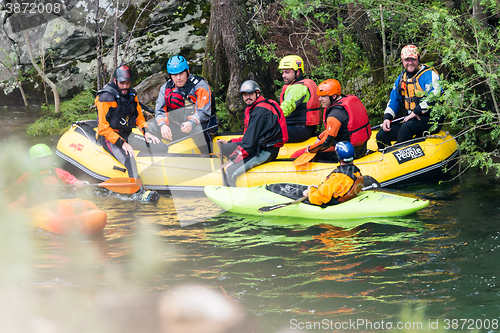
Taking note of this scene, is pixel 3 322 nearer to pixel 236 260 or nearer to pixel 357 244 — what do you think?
pixel 236 260

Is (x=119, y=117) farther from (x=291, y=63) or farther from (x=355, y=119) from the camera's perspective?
(x=355, y=119)

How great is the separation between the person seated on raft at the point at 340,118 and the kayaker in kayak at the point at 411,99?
613 mm

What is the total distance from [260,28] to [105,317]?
780cm

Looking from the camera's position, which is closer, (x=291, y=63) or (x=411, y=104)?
(x=411, y=104)

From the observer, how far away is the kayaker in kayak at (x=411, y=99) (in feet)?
19.2

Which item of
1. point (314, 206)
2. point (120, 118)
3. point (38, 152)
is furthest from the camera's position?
point (120, 118)

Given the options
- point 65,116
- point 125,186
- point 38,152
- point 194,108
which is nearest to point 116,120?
point 125,186

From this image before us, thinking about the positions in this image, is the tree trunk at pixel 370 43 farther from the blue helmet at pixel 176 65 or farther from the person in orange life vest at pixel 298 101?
the blue helmet at pixel 176 65

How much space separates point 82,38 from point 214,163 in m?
7.50

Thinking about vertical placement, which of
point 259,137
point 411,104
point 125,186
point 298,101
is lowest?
point 125,186

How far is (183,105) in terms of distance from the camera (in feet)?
22.0

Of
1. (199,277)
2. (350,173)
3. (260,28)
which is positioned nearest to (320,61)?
(260,28)

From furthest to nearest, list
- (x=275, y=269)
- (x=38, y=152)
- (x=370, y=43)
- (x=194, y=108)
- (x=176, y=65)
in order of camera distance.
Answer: (x=370, y=43), (x=194, y=108), (x=176, y=65), (x=38, y=152), (x=275, y=269)

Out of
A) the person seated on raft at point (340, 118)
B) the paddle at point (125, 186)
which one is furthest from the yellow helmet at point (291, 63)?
the paddle at point (125, 186)
